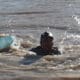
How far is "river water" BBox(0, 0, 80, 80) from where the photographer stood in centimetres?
782

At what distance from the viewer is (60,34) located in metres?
12.4

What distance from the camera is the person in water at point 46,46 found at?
8.58 m

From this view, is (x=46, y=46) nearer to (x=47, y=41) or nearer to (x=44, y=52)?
(x=47, y=41)

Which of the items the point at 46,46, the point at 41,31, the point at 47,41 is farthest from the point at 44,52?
the point at 41,31

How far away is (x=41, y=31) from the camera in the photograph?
12.9 meters

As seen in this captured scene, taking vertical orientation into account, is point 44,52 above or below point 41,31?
below

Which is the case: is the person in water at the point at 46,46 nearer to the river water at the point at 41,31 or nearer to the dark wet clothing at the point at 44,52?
the dark wet clothing at the point at 44,52

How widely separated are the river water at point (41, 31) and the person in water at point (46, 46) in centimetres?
12

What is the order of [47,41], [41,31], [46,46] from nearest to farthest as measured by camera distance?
[47,41]
[46,46]
[41,31]

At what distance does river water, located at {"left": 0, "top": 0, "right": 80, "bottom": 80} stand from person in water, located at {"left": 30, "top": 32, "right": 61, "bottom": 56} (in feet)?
0.40

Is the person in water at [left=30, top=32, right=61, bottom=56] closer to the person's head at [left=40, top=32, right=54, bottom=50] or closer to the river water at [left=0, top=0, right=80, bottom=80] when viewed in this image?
the person's head at [left=40, top=32, right=54, bottom=50]

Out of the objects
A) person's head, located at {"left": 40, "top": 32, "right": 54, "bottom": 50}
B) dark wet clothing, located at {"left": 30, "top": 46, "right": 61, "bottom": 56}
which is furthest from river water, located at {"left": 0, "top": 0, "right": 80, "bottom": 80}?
person's head, located at {"left": 40, "top": 32, "right": 54, "bottom": 50}

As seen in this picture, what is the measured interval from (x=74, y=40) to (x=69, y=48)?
1.19 metres

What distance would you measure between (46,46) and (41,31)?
4.24 meters
